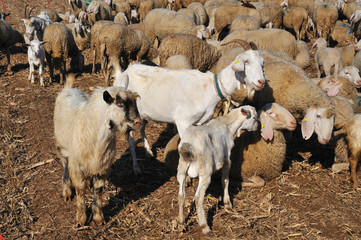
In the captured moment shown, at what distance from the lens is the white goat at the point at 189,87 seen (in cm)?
454

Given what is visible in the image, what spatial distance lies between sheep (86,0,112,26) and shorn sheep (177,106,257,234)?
1452 cm

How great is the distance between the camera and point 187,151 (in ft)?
12.8

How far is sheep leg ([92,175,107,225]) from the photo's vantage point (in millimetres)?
4230

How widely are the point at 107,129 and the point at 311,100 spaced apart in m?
3.97

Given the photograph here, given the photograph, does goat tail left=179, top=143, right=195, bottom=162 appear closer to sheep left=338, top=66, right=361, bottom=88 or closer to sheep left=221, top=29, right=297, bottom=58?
sheep left=338, top=66, right=361, bottom=88

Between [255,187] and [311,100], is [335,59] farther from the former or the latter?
[255,187]

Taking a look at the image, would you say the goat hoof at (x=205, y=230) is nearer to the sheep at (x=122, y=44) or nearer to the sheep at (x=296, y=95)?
the sheep at (x=296, y=95)

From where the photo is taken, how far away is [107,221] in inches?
179

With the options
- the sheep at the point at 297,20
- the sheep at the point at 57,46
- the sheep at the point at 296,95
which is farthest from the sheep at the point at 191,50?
the sheep at the point at 297,20

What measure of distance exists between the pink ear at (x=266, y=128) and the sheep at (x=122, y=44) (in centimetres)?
629

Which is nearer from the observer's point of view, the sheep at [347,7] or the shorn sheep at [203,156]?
the shorn sheep at [203,156]

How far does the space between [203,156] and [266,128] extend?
164 cm

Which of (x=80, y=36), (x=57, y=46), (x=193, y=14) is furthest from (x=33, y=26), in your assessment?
(x=193, y=14)

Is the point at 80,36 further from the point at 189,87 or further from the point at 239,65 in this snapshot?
the point at 239,65
